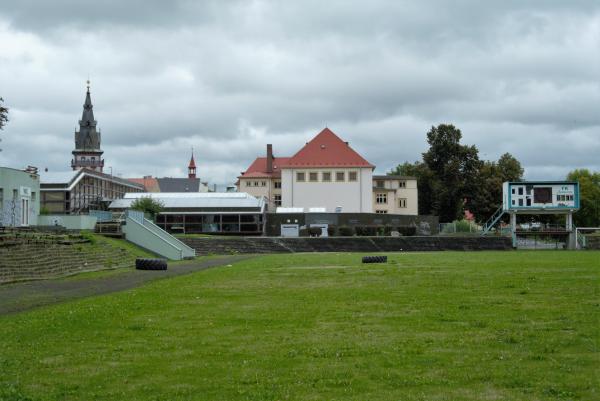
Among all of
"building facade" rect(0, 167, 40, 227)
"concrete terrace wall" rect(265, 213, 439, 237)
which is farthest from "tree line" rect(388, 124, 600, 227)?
"building facade" rect(0, 167, 40, 227)

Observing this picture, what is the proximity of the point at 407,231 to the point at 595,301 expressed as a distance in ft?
215

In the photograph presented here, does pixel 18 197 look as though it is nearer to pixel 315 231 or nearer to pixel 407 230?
pixel 315 231

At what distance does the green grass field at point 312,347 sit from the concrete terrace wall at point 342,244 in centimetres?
4484

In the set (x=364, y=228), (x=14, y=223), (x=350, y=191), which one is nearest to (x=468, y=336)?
(x=14, y=223)

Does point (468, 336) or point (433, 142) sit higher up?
point (433, 142)

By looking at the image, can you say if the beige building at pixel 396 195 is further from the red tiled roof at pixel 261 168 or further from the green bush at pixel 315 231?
the green bush at pixel 315 231

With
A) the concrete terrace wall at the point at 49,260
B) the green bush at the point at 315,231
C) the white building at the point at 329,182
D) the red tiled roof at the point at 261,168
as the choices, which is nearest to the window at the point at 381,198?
the white building at the point at 329,182

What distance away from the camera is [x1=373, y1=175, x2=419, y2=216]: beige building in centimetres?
10781

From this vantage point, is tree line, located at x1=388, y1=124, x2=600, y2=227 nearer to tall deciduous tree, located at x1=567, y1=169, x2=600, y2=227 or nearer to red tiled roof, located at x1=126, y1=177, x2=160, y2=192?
tall deciduous tree, located at x1=567, y1=169, x2=600, y2=227

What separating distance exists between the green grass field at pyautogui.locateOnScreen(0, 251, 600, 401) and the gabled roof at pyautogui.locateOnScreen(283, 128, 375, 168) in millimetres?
84803

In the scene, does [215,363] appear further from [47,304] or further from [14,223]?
[14,223]

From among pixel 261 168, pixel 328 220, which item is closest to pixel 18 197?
pixel 328 220

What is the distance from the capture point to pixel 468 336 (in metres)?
11.5

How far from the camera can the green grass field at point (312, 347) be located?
8.15m
